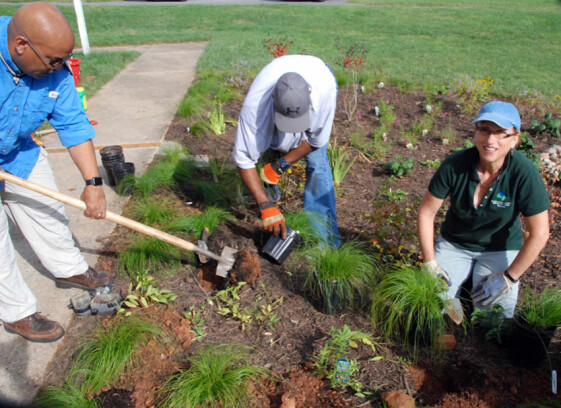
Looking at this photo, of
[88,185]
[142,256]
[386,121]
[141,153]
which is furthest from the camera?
[386,121]

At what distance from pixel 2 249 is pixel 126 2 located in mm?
20524

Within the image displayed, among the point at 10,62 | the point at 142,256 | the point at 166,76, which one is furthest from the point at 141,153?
the point at 166,76

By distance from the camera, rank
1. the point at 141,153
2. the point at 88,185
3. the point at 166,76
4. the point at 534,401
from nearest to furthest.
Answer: the point at 534,401 < the point at 88,185 < the point at 141,153 < the point at 166,76

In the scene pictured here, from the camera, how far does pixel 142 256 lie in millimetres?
3357

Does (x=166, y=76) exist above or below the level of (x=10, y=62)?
below

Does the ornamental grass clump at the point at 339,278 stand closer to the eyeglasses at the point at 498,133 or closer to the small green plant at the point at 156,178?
the eyeglasses at the point at 498,133

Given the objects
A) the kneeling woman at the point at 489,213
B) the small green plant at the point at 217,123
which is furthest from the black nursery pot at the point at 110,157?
the kneeling woman at the point at 489,213

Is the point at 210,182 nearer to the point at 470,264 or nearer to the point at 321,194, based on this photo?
the point at 321,194

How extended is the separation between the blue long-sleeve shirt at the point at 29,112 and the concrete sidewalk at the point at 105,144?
3.34 ft

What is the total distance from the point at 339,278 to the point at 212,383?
3.32ft

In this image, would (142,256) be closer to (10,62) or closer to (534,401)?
(10,62)

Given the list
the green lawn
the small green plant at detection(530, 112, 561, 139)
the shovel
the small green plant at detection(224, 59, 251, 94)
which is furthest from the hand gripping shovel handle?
the green lawn

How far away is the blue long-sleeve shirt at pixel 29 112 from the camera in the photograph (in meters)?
2.38

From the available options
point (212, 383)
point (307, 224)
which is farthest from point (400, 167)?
point (212, 383)
